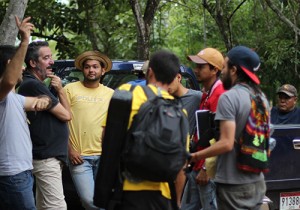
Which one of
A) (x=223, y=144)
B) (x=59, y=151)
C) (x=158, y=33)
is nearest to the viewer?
(x=223, y=144)

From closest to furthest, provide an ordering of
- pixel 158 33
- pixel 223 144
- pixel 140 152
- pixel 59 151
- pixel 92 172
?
1. pixel 140 152
2. pixel 223 144
3. pixel 59 151
4. pixel 92 172
5. pixel 158 33

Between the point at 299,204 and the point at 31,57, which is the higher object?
the point at 31,57

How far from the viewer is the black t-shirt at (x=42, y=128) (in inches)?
205

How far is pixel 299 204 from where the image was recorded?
6.03 m

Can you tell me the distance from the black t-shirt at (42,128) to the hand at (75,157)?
22.4 inches

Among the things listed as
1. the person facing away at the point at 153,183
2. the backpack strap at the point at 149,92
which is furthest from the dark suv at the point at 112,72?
the backpack strap at the point at 149,92

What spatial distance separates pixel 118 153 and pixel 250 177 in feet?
3.47

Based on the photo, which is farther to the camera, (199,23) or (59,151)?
(199,23)

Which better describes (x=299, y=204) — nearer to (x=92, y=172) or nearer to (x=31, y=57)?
(x=92, y=172)

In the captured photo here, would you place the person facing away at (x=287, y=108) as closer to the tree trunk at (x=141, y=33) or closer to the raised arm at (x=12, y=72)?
the tree trunk at (x=141, y=33)

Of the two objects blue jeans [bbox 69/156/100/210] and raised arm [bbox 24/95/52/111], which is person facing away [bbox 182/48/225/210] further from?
raised arm [bbox 24/95/52/111]

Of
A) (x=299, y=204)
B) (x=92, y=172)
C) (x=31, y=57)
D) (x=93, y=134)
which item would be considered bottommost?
(x=299, y=204)

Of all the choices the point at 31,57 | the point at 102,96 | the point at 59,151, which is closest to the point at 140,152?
the point at 59,151

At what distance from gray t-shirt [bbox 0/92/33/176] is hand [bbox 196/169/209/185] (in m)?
1.37
